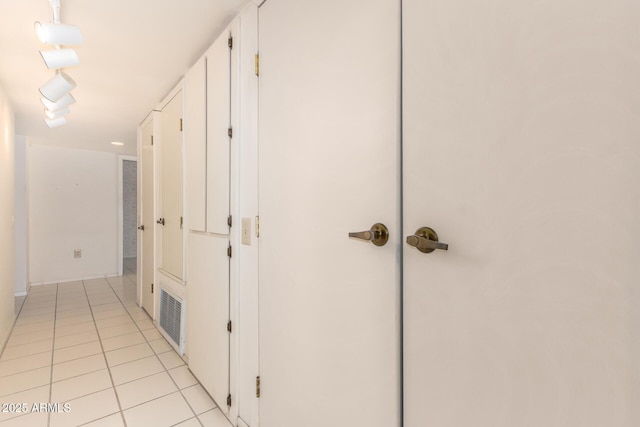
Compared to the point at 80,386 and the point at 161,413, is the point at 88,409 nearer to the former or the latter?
the point at 80,386

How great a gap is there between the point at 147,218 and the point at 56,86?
1802 millimetres

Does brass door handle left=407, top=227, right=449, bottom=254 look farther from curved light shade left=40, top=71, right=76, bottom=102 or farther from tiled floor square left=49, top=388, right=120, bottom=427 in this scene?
curved light shade left=40, top=71, right=76, bottom=102

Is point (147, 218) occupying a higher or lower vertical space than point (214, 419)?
higher

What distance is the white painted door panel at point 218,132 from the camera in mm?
1705

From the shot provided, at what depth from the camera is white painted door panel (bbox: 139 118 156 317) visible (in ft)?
10.7

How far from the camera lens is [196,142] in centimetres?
212

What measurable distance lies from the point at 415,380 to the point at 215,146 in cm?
171

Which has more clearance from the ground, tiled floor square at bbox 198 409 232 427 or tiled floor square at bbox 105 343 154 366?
tiled floor square at bbox 198 409 232 427

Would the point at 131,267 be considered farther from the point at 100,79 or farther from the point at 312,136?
the point at 312,136

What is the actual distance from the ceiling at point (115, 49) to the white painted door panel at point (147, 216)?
35 cm

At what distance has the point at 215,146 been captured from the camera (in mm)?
1837

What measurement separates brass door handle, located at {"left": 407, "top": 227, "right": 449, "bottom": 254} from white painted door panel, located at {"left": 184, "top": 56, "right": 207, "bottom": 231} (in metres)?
1.65

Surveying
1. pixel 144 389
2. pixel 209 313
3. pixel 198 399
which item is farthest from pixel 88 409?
pixel 209 313

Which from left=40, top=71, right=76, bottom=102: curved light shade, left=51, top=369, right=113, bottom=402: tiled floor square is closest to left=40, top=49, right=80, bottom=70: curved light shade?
left=40, top=71, right=76, bottom=102: curved light shade
